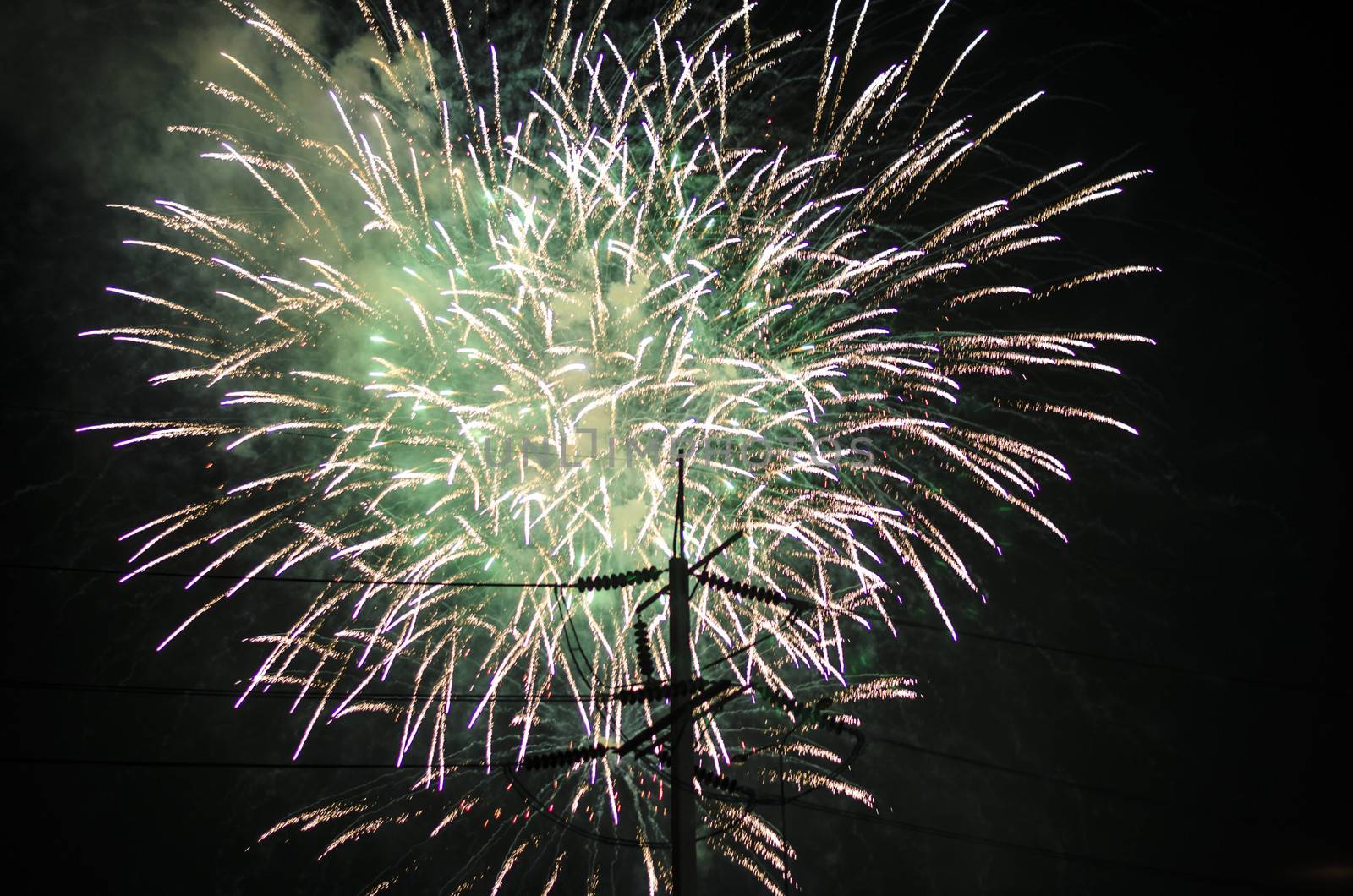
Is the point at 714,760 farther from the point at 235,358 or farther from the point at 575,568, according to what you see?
the point at 235,358

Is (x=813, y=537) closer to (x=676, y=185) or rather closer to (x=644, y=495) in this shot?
(x=644, y=495)

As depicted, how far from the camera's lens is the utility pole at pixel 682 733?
1148 cm

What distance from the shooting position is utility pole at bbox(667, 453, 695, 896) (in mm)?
11484

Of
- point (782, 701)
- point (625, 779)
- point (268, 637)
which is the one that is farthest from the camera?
point (625, 779)

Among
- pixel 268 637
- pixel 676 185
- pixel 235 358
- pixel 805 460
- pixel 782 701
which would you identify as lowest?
pixel 782 701

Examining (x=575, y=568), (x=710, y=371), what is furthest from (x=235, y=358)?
(x=710, y=371)

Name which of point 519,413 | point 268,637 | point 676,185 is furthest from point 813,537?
point 268,637

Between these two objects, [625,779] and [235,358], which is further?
[625,779]

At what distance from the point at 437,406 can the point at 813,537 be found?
7306 mm

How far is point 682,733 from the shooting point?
12.4 m

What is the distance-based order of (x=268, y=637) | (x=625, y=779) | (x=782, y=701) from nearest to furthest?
(x=782, y=701), (x=268, y=637), (x=625, y=779)

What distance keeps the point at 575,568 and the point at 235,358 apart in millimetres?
7292

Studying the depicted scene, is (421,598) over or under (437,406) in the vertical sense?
under

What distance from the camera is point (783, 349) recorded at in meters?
18.5
